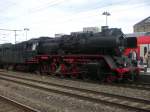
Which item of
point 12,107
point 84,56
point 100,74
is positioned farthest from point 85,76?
point 12,107

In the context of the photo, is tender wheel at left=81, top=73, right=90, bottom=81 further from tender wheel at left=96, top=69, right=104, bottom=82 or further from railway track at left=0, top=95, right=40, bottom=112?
railway track at left=0, top=95, right=40, bottom=112

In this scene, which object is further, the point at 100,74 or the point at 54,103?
the point at 100,74

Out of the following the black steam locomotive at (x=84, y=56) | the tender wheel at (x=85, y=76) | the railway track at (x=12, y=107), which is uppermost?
the black steam locomotive at (x=84, y=56)

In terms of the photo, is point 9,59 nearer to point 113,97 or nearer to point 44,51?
point 44,51

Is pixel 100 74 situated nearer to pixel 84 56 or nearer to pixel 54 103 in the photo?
pixel 84 56

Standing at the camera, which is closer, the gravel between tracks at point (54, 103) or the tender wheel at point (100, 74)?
the gravel between tracks at point (54, 103)

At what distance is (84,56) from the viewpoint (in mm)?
19656

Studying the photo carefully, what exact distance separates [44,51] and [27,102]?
524 inches

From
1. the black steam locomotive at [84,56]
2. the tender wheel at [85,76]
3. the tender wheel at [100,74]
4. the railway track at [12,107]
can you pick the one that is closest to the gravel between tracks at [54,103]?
the railway track at [12,107]

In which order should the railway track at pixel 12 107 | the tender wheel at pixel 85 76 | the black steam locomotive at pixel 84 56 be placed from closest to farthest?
the railway track at pixel 12 107 < the black steam locomotive at pixel 84 56 < the tender wheel at pixel 85 76

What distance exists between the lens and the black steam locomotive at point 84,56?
18.1 metres

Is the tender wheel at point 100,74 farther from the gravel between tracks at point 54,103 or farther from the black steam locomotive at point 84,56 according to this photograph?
the gravel between tracks at point 54,103

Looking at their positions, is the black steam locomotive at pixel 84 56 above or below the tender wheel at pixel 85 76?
above

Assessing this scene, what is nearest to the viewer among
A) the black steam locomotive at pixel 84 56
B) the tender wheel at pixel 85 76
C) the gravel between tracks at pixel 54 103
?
the gravel between tracks at pixel 54 103
